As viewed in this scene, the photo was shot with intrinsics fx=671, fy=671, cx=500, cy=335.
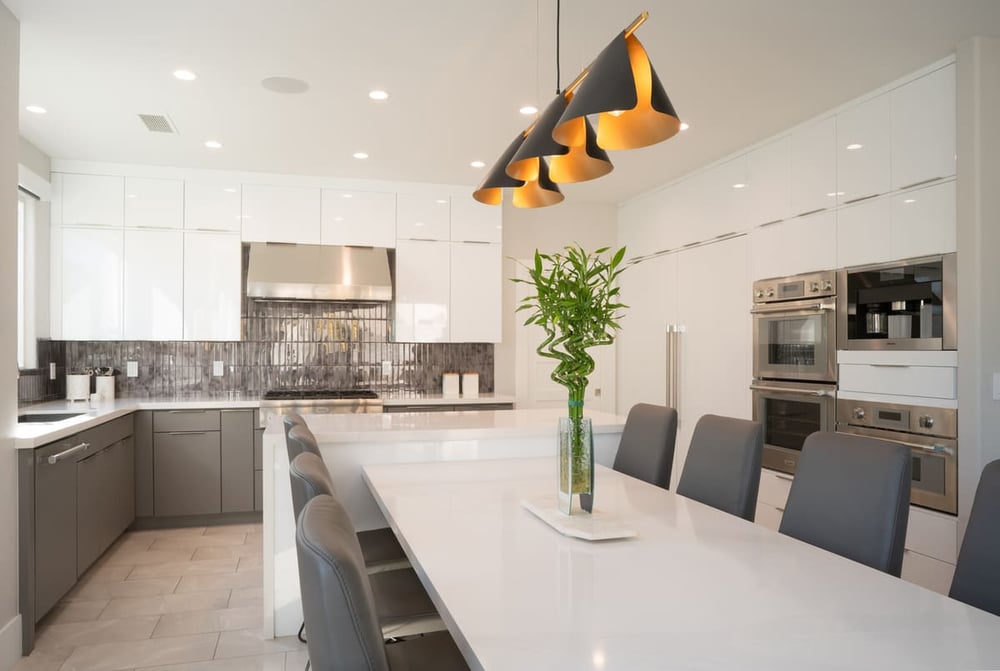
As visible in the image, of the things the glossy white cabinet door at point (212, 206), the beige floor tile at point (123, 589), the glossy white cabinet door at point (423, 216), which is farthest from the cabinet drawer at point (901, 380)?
the glossy white cabinet door at point (212, 206)

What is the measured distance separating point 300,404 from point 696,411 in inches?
113

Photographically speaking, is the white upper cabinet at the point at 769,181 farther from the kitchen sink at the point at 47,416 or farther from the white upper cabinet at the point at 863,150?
the kitchen sink at the point at 47,416

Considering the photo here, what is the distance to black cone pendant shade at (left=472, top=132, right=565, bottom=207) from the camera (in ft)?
7.98

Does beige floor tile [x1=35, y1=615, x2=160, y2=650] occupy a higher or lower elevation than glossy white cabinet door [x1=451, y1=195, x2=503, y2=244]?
lower

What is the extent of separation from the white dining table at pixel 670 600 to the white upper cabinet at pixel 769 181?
273cm

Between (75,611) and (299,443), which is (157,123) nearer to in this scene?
(75,611)

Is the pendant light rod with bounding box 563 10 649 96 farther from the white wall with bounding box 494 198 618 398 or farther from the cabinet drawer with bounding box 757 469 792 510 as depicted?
the white wall with bounding box 494 198 618 398

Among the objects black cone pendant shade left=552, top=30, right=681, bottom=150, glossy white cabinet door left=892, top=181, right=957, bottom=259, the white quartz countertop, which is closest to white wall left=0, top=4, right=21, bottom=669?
the white quartz countertop

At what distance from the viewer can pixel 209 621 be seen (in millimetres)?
3133

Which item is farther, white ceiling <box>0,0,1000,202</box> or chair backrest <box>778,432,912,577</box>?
white ceiling <box>0,0,1000,202</box>

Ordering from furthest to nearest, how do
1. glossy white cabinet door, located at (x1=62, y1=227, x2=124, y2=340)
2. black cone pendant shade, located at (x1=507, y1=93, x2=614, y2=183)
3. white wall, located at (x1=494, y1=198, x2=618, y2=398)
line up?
white wall, located at (x1=494, y1=198, x2=618, y2=398) → glossy white cabinet door, located at (x1=62, y1=227, x2=124, y2=340) → black cone pendant shade, located at (x1=507, y1=93, x2=614, y2=183)

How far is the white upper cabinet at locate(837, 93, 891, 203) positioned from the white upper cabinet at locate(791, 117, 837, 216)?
5 cm

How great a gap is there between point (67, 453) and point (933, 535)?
4122mm

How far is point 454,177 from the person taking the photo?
17.4 ft
